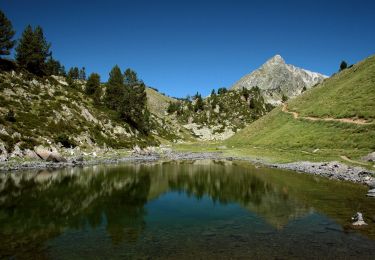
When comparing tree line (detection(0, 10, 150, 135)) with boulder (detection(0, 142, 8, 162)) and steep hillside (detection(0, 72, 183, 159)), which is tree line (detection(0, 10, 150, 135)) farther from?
boulder (detection(0, 142, 8, 162))

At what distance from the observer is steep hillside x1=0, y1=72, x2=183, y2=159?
197ft

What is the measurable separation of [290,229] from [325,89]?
4201 inches

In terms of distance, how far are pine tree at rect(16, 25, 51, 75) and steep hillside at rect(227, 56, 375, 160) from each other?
2886 inches

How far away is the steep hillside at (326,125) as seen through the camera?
202ft

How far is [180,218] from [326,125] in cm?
6598

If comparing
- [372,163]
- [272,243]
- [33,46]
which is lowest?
[272,243]

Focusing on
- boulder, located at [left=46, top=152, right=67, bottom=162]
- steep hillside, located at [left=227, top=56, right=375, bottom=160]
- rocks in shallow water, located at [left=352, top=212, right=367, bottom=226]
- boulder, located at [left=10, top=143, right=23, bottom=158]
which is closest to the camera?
rocks in shallow water, located at [left=352, top=212, right=367, bottom=226]

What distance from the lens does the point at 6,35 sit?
95.3m

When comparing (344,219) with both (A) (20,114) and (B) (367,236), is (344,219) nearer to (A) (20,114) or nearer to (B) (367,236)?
(B) (367,236)

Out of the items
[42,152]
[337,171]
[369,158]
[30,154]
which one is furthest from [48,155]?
[369,158]

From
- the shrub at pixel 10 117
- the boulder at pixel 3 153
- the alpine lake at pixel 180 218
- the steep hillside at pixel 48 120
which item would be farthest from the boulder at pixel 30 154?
the alpine lake at pixel 180 218

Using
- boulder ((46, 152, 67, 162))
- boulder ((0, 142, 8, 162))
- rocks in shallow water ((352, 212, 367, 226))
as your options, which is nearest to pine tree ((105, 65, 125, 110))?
boulder ((46, 152, 67, 162))

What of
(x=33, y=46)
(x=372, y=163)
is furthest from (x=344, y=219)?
(x=33, y=46)

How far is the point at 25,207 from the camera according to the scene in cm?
2516
